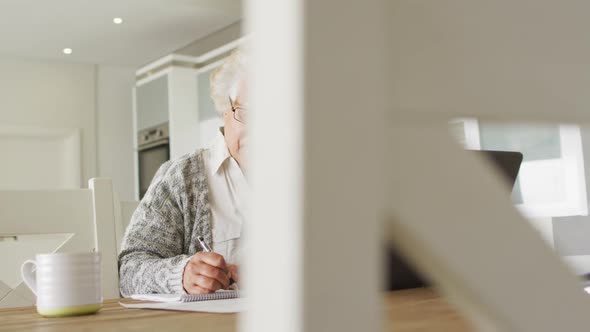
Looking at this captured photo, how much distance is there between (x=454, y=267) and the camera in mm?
224

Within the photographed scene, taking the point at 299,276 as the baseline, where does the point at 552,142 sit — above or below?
above

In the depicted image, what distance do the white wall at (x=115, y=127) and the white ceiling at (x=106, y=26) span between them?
26cm

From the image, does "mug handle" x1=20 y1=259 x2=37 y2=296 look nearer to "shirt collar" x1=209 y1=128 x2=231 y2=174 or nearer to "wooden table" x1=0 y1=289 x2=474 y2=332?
"wooden table" x1=0 y1=289 x2=474 y2=332

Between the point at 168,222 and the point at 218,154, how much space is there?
235 mm

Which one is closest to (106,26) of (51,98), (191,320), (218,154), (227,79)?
(51,98)

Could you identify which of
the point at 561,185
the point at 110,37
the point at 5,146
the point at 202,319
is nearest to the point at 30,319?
the point at 202,319

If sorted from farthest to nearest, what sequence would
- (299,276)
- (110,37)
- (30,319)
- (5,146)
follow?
1. (5,146)
2. (110,37)
3. (30,319)
4. (299,276)

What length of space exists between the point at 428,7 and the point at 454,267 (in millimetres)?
80

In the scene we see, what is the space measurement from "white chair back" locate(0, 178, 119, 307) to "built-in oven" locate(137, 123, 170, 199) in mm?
4036

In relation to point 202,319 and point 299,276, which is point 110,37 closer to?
point 202,319

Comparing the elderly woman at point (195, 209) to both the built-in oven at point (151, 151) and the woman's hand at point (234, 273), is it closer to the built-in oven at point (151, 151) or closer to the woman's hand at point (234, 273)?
the woman's hand at point (234, 273)

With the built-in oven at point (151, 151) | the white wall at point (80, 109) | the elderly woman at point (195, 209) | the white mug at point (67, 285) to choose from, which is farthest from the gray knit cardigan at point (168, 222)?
the white wall at point (80, 109)

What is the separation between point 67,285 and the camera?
0.84 metres

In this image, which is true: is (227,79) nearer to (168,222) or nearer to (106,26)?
(168,222)
